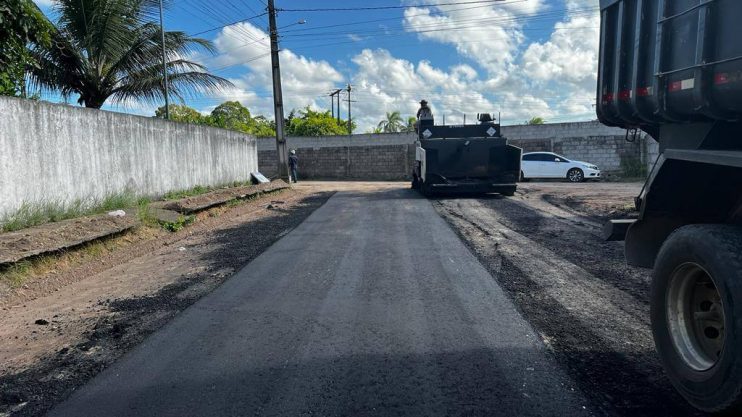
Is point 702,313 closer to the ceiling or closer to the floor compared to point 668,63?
closer to the floor

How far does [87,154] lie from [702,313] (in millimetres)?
10993

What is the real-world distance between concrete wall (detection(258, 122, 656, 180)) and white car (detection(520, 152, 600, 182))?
82.1 inches

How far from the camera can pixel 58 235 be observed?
7918 millimetres

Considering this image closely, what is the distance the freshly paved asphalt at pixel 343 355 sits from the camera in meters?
3.21

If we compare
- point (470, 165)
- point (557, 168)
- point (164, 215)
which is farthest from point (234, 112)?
point (164, 215)

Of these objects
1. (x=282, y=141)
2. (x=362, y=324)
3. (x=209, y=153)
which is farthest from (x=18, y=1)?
(x=282, y=141)

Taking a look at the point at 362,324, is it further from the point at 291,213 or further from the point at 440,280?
the point at 291,213

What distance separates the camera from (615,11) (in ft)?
13.6

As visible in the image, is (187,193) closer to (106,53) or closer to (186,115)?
(106,53)

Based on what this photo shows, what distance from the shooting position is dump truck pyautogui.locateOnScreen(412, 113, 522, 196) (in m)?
15.9

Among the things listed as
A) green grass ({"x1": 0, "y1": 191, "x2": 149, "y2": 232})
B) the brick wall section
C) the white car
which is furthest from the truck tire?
the brick wall section

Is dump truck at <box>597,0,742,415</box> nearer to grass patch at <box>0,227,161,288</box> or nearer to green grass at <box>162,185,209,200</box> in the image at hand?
grass patch at <box>0,227,161,288</box>

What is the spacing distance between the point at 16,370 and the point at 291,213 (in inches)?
382

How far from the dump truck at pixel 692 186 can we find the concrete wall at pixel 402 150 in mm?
22445
